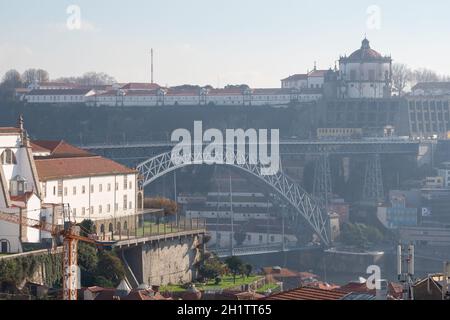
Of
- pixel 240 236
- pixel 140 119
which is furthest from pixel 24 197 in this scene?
pixel 140 119

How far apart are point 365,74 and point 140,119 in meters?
12.6

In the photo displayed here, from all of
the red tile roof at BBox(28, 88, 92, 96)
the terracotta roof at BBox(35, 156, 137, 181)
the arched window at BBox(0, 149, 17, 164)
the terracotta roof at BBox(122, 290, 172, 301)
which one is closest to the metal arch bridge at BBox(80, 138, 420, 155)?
the red tile roof at BBox(28, 88, 92, 96)

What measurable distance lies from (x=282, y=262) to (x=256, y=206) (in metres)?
8.69

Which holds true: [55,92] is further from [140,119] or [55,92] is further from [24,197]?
[24,197]

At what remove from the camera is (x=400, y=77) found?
253ft

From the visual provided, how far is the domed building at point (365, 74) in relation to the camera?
68438 millimetres

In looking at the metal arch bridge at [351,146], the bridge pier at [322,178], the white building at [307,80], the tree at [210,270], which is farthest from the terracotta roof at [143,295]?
the white building at [307,80]

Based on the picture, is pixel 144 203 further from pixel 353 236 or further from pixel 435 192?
pixel 435 192

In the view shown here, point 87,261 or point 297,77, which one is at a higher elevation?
point 297,77

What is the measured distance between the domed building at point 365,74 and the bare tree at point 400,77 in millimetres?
4640

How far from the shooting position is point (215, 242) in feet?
155

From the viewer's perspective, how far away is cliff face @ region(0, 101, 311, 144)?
2608 inches

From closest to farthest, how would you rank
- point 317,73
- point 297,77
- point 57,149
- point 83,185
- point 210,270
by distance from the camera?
point 83,185 → point 210,270 → point 57,149 → point 317,73 → point 297,77
